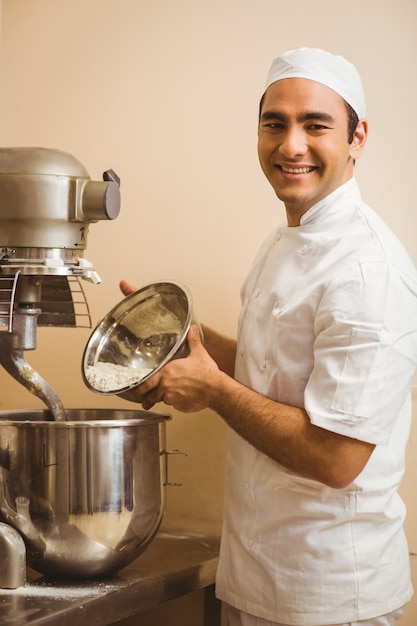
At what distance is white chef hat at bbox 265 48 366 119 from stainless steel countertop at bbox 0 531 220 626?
98cm

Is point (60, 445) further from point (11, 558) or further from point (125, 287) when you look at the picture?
point (125, 287)

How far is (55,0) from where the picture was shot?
7.43ft

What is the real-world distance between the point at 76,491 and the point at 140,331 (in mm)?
371

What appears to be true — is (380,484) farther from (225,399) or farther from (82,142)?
(82,142)

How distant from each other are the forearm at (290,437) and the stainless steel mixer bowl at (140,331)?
0.20 metres

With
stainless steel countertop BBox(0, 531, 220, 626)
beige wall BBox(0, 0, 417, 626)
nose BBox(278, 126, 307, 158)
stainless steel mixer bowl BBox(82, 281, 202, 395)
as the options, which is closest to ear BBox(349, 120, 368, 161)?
nose BBox(278, 126, 307, 158)

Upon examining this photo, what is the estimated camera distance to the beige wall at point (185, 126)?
196 cm

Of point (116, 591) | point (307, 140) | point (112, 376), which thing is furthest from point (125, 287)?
point (116, 591)

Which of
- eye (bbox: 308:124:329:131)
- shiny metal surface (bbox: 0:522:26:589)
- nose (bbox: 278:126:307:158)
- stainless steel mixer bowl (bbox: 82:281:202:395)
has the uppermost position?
eye (bbox: 308:124:329:131)

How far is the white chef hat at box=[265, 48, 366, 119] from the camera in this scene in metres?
1.64

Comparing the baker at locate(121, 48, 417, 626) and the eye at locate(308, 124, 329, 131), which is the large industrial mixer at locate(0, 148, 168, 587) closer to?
the baker at locate(121, 48, 417, 626)

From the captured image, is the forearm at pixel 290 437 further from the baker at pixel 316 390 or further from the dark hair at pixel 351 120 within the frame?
the dark hair at pixel 351 120

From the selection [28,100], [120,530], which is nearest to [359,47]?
[28,100]

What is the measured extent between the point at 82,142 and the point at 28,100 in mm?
198
